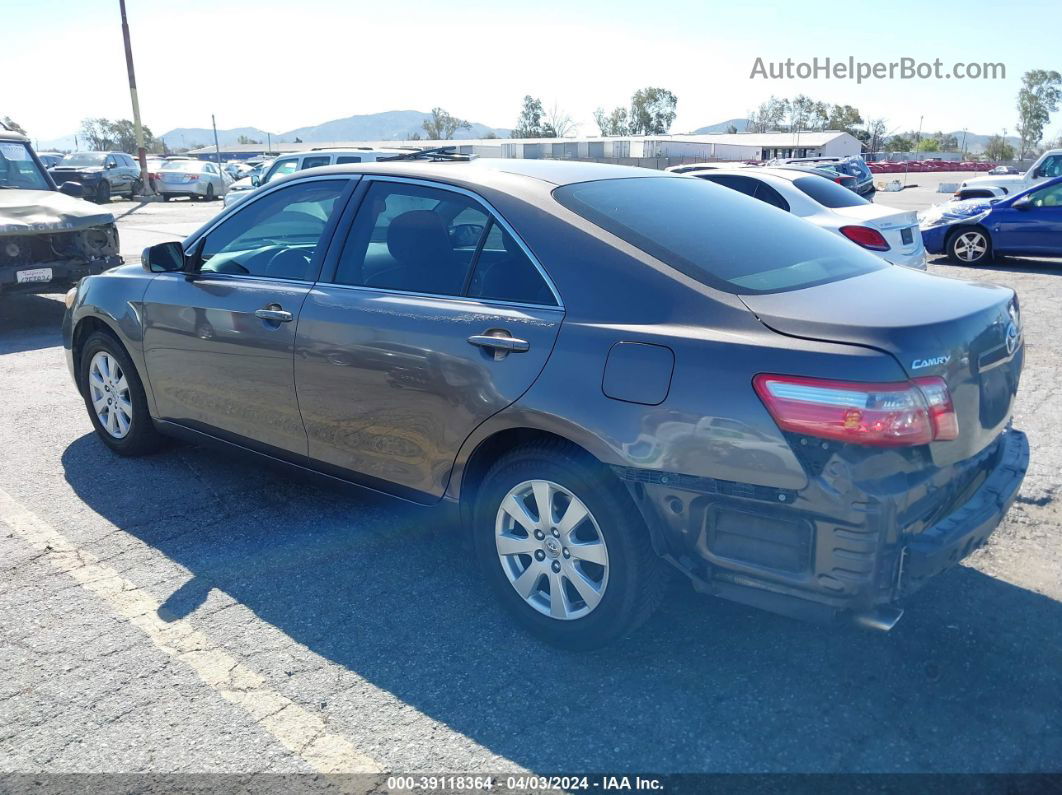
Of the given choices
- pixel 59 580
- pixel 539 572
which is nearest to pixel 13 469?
pixel 59 580

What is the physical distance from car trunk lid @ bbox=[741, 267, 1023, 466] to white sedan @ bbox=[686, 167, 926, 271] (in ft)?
18.5

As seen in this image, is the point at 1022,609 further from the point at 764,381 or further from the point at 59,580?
the point at 59,580

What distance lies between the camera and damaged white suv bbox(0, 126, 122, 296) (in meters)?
8.59

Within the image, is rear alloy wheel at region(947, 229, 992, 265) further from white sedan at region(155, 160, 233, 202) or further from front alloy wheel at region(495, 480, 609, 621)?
white sedan at region(155, 160, 233, 202)

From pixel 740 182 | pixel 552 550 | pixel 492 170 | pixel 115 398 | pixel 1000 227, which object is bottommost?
pixel 552 550

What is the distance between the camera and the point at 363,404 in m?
3.57

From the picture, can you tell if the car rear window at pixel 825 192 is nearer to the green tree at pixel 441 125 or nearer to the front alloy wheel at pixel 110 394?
the front alloy wheel at pixel 110 394

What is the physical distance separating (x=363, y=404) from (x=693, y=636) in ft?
5.24

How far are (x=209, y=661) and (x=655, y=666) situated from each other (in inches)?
63.7

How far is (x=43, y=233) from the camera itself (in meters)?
8.70

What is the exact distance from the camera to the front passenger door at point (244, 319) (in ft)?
12.8

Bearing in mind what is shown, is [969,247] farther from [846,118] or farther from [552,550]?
[846,118]

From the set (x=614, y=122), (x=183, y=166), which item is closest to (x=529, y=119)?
(x=614, y=122)

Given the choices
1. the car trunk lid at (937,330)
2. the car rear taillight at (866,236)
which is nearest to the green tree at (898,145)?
the car rear taillight at (866,236)
